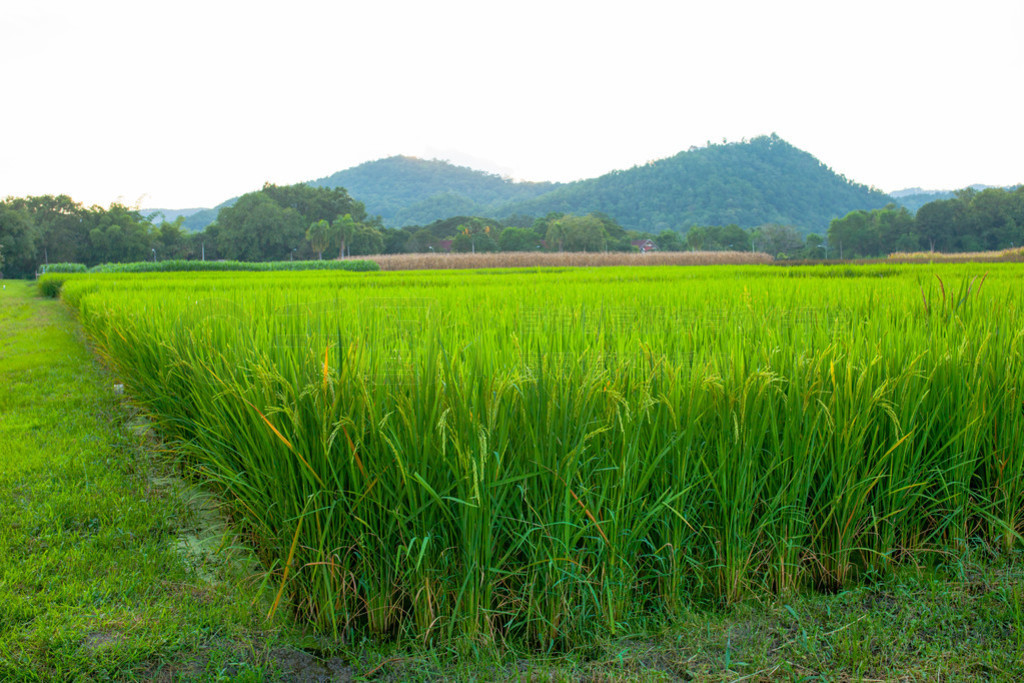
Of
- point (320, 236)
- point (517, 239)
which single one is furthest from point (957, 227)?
point (320, 236)

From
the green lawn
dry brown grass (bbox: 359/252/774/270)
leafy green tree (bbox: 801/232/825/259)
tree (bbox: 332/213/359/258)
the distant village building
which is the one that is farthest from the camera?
the distant village building

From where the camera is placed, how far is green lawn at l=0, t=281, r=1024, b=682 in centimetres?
182

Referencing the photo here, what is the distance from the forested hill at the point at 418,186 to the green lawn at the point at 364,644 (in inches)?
5918

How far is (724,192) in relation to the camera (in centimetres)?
12531

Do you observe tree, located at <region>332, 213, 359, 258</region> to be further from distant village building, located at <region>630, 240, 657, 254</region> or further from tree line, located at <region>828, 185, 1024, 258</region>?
tree line, located at <region>828, 185, 1024, 258</region>

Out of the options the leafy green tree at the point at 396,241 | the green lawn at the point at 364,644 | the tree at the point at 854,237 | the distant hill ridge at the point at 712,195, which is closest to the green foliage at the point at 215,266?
the green lawn at the point at 364,644

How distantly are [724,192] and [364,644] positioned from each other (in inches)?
5356

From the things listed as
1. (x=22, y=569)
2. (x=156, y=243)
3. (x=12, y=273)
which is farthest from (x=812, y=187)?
(x=22, y=569)

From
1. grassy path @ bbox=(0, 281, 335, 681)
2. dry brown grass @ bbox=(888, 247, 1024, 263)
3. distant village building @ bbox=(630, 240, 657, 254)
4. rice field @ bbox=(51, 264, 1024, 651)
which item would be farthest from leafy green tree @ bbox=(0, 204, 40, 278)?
distant village building @ bbox=(630, 240, 657, 254)

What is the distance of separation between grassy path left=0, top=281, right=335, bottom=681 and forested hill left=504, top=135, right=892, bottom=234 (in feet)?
414

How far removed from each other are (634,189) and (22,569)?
138 metres

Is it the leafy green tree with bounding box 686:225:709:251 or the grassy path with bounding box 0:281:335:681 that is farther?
the leafy green tree with bounding box 686:225:709:251

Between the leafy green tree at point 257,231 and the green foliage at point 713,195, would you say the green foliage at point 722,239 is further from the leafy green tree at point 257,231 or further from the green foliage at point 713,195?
the leafy green tree at point 257,231

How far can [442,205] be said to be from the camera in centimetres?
14612
